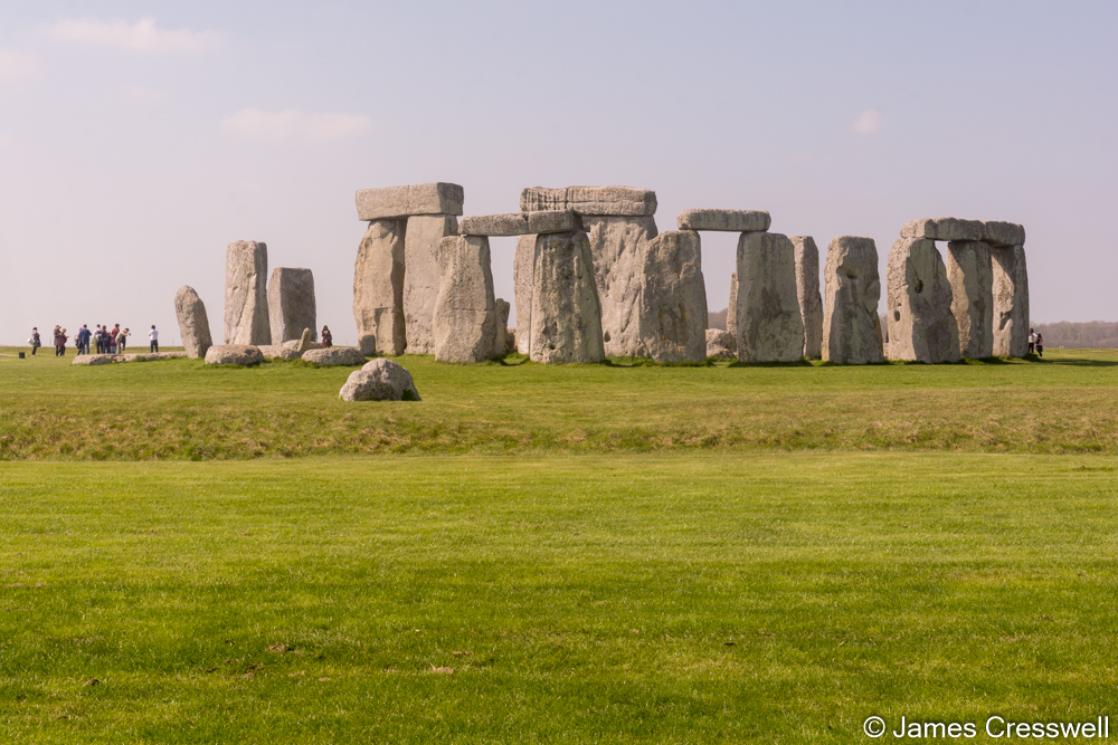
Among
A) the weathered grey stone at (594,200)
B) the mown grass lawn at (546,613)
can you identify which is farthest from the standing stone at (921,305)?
the mown grass lawn at (546,613)

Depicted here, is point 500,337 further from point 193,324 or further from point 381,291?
point 193,324

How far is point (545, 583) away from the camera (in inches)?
444

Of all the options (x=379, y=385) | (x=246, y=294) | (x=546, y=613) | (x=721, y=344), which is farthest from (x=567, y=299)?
(x=546, y=613)

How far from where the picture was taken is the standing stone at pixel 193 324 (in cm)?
4019

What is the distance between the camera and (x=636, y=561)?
39.9ft

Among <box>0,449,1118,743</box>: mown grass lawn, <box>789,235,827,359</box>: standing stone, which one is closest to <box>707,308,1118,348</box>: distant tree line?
<box>789,235,827,359</box>: standing stone

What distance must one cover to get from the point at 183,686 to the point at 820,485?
9.48 metres

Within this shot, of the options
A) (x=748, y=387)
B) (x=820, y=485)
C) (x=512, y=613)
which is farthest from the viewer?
(x=748, y=387)

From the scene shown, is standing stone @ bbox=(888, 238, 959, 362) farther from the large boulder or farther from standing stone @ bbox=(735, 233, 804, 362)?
the large boulder

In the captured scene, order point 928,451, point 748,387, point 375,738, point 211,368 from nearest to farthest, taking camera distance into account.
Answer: point 375,738
point 928,451
point 748,387
point 211,368

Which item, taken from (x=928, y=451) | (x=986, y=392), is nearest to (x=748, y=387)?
(x=986, y=392)

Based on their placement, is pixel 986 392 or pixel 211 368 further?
pixel 211 368

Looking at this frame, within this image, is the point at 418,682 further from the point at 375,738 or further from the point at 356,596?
the point at 356,596

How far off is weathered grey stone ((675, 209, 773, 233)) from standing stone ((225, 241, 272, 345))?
11.9 m
